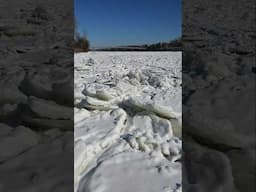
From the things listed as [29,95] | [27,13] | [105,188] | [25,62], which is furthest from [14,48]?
[105,188]

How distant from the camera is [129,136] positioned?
0.80 m

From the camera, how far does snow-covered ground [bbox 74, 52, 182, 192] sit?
64 centimetres

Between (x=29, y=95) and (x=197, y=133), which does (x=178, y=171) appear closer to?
(x=197, y=133)

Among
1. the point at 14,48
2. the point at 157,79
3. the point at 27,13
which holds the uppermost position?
the point at 27,13

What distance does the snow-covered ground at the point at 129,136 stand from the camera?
640mm

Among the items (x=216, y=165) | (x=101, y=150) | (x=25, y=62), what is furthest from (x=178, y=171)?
(x=25, y=62)

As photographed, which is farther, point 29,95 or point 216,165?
point 29,95

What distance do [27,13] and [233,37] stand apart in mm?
925

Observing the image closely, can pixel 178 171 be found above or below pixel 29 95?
below

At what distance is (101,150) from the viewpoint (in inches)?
29.8

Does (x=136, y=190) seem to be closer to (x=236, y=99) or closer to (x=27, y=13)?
(x=236, y=99)

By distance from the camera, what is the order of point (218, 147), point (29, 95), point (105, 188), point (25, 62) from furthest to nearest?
point (25, 62), point (29, 95), point (218, 147), point (105, 188)

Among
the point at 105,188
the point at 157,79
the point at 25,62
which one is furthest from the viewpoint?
the point at 157,79

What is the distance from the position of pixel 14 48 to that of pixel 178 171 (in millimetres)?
898
